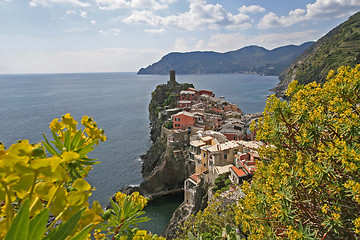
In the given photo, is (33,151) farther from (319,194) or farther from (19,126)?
(19,126)

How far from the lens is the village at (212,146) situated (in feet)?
84.4

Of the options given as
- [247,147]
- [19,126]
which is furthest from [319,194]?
[19,126]

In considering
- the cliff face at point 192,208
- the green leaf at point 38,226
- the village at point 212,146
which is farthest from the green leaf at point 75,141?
the cliff face at point 192,208

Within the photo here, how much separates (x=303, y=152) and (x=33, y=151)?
8.03m

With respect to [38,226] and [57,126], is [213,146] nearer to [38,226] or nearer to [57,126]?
[57,126]

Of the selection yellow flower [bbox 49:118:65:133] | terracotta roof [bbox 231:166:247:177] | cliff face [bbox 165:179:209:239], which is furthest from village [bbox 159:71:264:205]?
yellow flower [bbox 49:118:65:133]

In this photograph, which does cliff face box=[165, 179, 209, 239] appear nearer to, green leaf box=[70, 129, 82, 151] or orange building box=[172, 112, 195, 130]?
orange building box=[172, 112, 195, 130]

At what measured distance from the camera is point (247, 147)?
2934 cm

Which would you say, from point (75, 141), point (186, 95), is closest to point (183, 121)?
point (186, 95)

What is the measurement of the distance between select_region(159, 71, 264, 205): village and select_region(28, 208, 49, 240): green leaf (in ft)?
72.8

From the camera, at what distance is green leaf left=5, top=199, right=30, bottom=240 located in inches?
54.2

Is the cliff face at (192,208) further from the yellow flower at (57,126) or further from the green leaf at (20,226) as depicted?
the green leaf at (20,226)

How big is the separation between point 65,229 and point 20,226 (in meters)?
0.27

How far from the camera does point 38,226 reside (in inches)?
57.3
